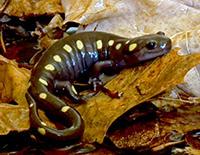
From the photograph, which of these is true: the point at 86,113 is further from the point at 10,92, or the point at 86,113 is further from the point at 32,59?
the point at 32,59

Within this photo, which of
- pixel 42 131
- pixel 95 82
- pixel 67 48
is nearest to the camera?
pixel 42 131

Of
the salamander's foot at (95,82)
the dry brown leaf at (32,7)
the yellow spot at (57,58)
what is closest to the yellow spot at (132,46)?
the salamander's foot at (95,82)

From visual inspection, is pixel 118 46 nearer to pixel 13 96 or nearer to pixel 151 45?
pixel 151 45

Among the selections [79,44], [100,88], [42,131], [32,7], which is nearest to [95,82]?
[100,88]

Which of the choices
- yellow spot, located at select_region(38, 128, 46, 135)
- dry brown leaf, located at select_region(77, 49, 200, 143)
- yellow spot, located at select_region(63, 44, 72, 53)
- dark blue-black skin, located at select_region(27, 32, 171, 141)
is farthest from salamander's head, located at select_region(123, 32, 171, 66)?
yellow spot, located at select_region(38, 128, 46, 135)

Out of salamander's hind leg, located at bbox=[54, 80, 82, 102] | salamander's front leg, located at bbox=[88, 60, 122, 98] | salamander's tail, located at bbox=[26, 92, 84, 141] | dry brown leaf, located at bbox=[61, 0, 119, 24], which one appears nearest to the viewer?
salamander's tail, located at bbox=[26, 92, 84, 141]

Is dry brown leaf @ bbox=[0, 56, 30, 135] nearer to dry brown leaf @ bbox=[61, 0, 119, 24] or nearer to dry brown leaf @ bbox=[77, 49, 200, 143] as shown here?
dry brown leaf @ bbox=[77, 49, 200, 143]
